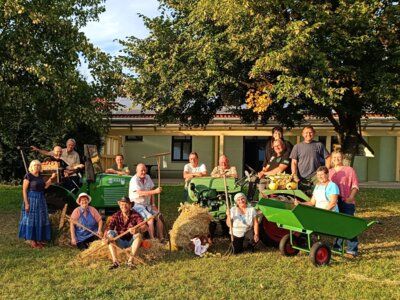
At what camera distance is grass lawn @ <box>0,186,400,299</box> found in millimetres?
5500

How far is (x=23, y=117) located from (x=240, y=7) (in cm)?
497

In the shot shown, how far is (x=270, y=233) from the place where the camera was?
8008mm

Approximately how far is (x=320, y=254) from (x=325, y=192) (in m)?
0.93

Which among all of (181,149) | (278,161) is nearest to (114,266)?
(278,161)

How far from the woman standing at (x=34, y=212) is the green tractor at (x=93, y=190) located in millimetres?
916

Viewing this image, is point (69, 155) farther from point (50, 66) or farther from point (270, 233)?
point (270, 233)

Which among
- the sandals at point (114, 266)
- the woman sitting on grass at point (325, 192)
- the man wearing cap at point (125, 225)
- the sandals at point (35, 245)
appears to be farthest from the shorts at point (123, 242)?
the woman sitting on grass at point (325, 192)

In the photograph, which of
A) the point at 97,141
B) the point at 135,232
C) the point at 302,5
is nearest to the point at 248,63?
the point at 302,5

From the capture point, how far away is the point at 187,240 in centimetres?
769

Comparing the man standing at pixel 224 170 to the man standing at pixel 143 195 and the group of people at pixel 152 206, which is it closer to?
the group of people at pixel 152 206

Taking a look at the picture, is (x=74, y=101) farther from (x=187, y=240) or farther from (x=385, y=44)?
(x=385, y=44)

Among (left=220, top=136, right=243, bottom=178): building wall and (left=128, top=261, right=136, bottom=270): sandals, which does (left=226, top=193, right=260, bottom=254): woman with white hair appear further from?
(left=220, top=136, right=243, bottom=178): building wall

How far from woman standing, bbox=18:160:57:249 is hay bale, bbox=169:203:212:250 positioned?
207 centimetres

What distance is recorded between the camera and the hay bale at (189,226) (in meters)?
7.70
